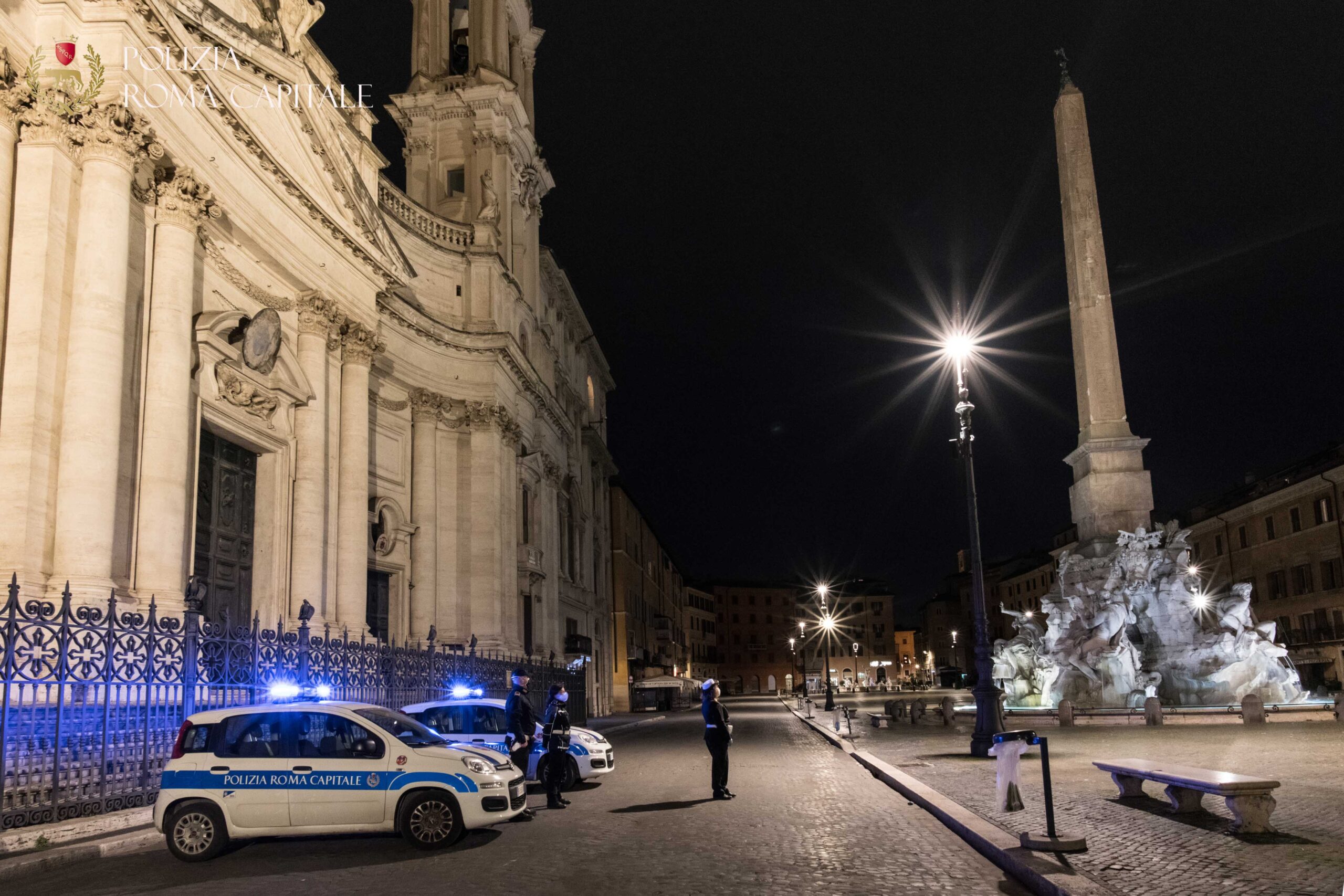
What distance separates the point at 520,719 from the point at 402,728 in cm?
351

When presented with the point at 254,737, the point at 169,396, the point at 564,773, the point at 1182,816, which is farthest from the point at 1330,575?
the point at 254,737

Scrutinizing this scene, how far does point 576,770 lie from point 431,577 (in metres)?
16.7

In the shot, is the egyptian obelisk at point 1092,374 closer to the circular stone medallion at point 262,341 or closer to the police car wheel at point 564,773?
the police car wheel at point 564,773

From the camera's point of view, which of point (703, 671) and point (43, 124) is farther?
point (703, 671)

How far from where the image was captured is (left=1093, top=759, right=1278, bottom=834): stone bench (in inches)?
349

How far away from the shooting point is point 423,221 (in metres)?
34.2

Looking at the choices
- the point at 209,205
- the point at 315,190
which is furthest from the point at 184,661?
the point at 315,190

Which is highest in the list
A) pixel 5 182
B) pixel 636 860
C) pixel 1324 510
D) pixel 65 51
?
pixel 65 51

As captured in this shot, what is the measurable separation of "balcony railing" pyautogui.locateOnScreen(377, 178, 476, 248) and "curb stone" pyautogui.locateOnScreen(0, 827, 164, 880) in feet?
74.7

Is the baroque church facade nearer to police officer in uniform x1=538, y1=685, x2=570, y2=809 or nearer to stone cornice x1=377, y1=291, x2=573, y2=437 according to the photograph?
stone cornice x1=377, y1=291, x2=573, y2=437

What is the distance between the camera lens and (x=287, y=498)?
76.9 ft

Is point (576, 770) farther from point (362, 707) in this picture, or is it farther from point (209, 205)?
point (209, 205)

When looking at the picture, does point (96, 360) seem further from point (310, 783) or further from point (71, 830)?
point (310, 783)

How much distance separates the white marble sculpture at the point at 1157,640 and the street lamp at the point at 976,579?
967cm
